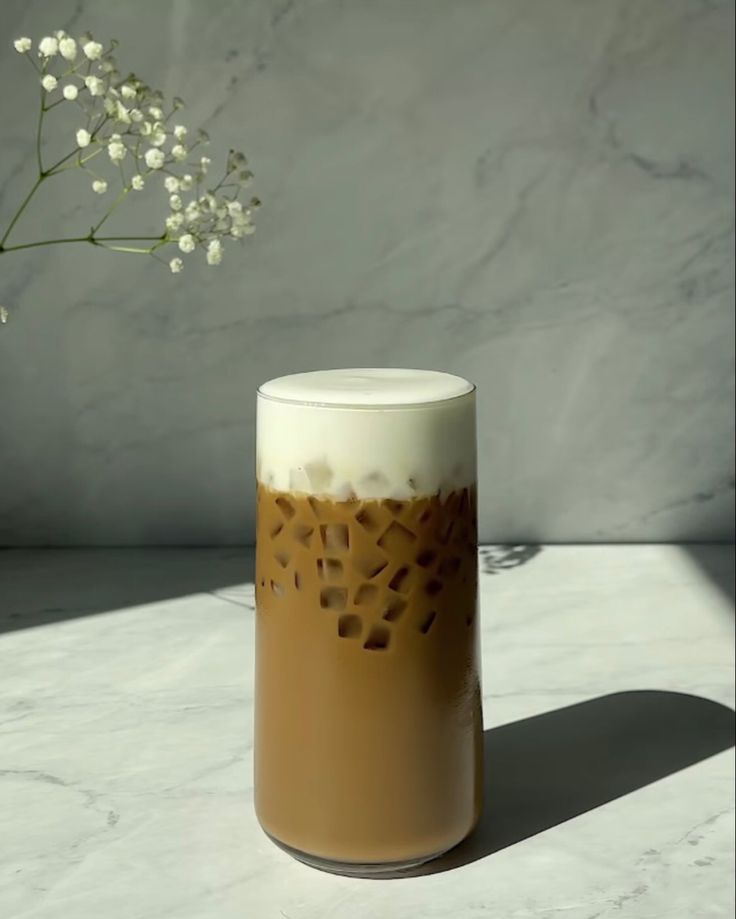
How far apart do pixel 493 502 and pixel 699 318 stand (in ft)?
0.85

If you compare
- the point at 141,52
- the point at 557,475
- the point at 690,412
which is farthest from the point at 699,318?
the point at 141,52

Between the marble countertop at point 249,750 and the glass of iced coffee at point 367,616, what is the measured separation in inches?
1.5

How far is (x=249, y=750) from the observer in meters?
0.80

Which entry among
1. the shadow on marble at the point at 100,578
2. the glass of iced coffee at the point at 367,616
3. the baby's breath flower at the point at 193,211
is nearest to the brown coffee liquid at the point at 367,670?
the glass of iced coffee at the point at 367,616

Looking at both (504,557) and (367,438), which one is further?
(504,557)

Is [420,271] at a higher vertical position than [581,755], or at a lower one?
higher

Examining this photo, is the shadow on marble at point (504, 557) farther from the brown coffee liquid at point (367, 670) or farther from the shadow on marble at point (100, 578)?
the brown coffee liquid at point (367, 670)

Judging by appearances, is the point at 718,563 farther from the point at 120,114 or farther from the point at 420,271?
the point at 120,114

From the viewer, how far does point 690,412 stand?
1205mm

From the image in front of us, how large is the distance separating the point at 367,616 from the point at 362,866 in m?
0.13

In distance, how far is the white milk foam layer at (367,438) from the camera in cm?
60

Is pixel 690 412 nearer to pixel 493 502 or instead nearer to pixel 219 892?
pixel 493 502

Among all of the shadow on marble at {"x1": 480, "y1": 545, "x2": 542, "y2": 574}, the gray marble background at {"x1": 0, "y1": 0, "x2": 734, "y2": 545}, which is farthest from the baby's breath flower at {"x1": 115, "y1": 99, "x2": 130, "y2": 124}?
the shadow on marble at {"x1": 480, "y1": 545, "x2": 542, "y2": 574}

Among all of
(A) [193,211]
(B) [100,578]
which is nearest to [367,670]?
(A) [193,211]
